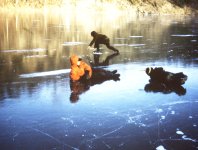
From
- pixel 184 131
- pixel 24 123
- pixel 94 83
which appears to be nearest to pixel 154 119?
pixel 184 131

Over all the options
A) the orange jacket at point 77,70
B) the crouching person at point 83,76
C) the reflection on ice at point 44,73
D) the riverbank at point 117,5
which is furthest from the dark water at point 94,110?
the riverbank at point 117,5

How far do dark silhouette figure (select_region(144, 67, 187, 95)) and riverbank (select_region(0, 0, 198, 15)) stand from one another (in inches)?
1795

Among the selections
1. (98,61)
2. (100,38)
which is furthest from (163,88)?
(100,38)

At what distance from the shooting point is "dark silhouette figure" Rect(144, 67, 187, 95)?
8477 millimetres

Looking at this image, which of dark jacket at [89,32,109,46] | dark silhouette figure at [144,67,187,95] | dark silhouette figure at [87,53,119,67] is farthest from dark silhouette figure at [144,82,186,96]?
dark jacket at [89,32,109,46]

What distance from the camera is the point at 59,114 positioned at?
655cm

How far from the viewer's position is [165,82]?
897cm

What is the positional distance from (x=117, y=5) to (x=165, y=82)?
48.1m

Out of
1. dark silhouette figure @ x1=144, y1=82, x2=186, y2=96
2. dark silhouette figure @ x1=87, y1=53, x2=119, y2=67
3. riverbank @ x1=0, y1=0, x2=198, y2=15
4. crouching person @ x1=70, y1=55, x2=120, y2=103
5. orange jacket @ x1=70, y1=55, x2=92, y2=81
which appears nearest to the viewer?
dark silhouette figure @ x1=144, y1=82, x2=186, y2=96

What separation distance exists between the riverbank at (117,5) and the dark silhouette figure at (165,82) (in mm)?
45593

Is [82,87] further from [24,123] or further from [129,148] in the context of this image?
[129,148]

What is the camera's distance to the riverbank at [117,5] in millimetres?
Result: 54625

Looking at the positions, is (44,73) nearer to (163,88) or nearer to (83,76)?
(83,76)

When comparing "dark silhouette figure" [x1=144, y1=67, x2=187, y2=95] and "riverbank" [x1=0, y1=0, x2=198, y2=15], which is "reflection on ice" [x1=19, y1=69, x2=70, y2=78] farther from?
"riverbank" [x1=0, y1=0, x2=198, y2=15]
